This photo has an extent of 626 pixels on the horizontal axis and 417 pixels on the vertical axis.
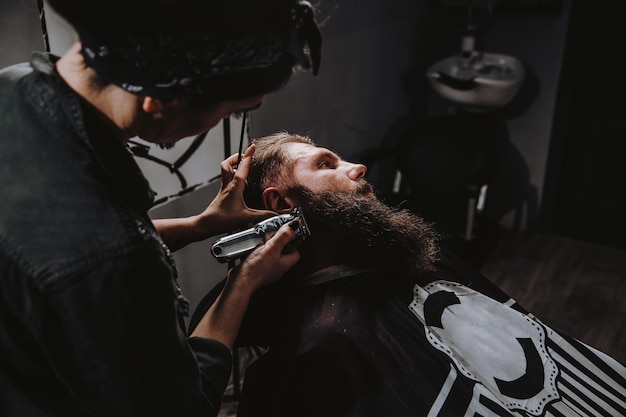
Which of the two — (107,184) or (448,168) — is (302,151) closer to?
(107,184)

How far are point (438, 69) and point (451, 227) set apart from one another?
0.94 m

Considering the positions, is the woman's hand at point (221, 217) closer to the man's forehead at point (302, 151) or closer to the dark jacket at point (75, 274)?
the man's forehead at point (302, 151)

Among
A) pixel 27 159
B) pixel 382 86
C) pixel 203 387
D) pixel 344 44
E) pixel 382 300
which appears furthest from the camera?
pixel 382 86

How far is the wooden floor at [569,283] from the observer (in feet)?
8.32

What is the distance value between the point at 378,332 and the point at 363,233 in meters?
0.23

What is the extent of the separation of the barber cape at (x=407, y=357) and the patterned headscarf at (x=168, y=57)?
2.37ft

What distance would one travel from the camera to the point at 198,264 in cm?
207

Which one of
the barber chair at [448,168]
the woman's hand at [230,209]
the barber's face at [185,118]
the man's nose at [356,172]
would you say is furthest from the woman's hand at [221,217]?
the barber chair at [448,168]

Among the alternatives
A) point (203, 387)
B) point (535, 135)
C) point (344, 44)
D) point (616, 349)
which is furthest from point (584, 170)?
point (203, 387)

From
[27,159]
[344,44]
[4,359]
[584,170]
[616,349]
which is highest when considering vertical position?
[27,159]

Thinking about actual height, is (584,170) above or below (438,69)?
below

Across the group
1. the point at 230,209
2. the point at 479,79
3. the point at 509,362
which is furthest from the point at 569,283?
the point at 230,209

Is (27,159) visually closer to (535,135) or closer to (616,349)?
(616,349)

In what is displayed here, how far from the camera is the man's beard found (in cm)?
137
